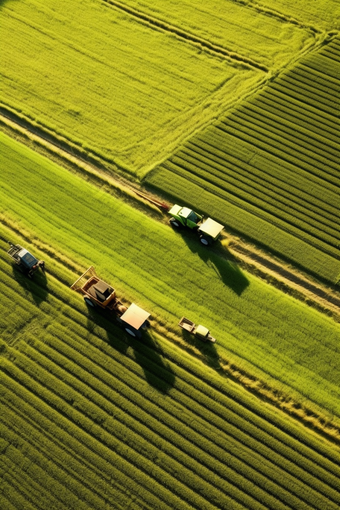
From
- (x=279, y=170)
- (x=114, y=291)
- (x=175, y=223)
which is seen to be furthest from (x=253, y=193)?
(x=114, y=291)

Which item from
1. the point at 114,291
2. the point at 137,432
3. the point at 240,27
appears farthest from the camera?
the point at 240,27

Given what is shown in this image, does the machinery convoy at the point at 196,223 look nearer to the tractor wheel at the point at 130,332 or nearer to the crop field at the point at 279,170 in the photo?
the crop field at the point at 279,170

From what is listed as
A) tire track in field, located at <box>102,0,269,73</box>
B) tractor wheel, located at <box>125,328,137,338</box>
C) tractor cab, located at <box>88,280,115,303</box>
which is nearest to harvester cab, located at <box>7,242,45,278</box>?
tractor cab, located at <box>88,280,115,303</box>

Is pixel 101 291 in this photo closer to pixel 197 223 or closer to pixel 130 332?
pixel 130 332

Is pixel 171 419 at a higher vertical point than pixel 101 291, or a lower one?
lower

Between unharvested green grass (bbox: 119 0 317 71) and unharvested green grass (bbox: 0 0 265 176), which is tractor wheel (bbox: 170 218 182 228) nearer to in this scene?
unharvested green grass (bbox: 0 0 265 176)

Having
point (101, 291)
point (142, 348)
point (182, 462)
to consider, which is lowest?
point (182, 462)

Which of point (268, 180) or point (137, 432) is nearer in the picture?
point (137, 432)

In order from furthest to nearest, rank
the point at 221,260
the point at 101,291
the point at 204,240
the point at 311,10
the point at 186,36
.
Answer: the point at 311,10 → the point at 186,36 → the point at 204,240 → the point at 221,260 → the point at 101,291
